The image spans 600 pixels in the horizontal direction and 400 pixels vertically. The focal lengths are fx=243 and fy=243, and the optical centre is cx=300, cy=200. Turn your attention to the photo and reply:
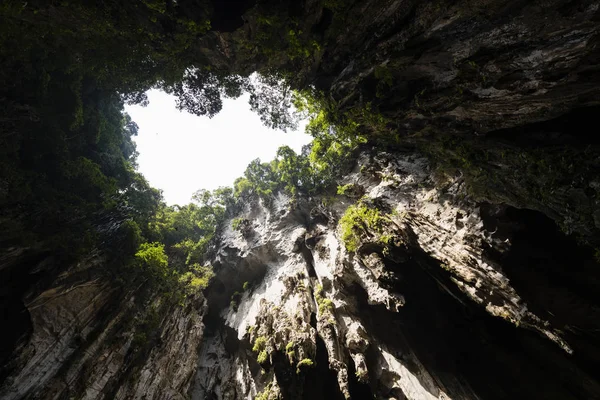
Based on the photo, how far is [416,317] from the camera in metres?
12.7

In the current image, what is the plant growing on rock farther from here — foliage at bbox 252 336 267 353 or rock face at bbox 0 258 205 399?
rock face at bbox 0 258 205 399

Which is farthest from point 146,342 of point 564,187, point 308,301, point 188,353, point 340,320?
point 564,187

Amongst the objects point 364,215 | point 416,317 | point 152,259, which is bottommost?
point 416,317

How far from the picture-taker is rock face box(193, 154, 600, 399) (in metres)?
8.14

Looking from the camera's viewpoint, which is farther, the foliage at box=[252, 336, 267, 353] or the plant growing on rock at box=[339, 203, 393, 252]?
the foliage at box=[252, 336, 267, 353]

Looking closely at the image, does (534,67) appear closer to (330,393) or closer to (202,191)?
(330,393)

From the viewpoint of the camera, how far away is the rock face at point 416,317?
814cm

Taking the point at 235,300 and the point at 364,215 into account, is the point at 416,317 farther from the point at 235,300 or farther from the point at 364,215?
the point at 235,300

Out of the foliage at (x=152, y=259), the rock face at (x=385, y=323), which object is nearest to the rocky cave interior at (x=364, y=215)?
the rock face at (x=385, y=323)

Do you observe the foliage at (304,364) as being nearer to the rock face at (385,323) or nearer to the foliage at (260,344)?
the rock face at (385,323)

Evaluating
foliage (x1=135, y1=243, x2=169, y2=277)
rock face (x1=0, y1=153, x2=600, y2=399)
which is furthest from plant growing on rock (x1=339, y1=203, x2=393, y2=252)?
foliage (x1=135, y1=243, x2=169, y2=277)

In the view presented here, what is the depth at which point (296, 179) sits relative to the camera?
23406 mm

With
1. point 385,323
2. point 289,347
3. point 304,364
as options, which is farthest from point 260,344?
point 385,323

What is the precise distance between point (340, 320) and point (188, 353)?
912cm
